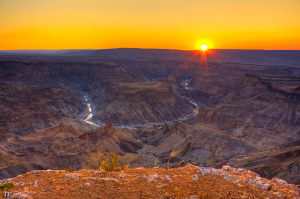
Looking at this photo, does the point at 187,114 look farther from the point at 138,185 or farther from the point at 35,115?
the point at 138,185

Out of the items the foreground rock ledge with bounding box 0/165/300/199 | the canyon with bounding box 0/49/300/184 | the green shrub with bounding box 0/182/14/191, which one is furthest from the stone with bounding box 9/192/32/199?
the canyon with bounding box 0/49/300/184

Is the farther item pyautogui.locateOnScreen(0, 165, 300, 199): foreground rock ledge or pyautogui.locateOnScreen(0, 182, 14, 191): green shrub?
pyautogui.locateOnScreen(0, 182, 14, 191): green shrub

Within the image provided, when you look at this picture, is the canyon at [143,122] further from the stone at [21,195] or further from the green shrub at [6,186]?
the stone at [21,195]

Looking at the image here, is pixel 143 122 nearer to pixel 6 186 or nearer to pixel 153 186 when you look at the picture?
pixel 6 186

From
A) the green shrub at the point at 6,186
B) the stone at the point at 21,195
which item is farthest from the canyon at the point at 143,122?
the stone at the point at 21,195

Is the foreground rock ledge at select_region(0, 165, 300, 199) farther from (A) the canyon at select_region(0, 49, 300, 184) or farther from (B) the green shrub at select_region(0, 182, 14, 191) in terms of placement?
(A) the canyon at select_region(0, 49, 300, 184)

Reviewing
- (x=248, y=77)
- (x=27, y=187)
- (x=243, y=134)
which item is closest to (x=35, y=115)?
(x=243, y=134)
